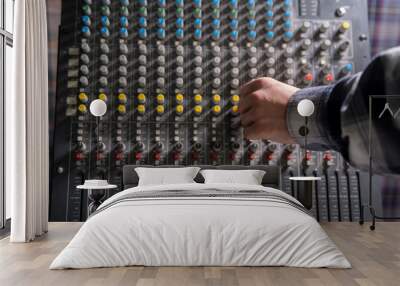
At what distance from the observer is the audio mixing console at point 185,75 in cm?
532

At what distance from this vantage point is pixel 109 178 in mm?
5312

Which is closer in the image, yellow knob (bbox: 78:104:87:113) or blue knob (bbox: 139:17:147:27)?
yellow knob (bbox: 78:104:87:113)

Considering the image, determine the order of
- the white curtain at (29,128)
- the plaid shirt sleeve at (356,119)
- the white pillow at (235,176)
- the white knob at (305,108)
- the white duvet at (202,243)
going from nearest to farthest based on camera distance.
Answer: the white duvet at (202,243), the white curtain at (29,128), the plaid shirt sleeve at (356,119), the white knob at (305,108), the white pillow at (235,176)

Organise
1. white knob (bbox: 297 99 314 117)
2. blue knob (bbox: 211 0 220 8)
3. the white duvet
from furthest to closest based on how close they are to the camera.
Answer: blue knob (bbox: 211 0 220 8)
white knob (bbox: 297 99 314 117)
the white duvet

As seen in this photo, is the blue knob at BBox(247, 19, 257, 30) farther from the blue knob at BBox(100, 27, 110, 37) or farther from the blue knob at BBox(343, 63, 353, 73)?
the blue knob at BBox(100, 27, 110, 37)

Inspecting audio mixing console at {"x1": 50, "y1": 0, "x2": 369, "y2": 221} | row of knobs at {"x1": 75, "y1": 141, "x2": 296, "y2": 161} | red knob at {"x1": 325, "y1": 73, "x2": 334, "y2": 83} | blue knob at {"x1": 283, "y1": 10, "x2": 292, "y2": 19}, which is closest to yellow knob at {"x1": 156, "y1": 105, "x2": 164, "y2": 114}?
audio mixing console at {"x1": 50, "y1": 0, "x2": 369, "y2": 221}

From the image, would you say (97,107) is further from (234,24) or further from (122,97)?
(234,24)

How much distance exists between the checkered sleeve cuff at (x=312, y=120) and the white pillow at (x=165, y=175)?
4.01ft

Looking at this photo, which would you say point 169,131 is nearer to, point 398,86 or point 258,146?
point 258,146

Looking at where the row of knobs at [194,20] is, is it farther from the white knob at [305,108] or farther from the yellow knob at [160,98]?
the white knob at [305,108]

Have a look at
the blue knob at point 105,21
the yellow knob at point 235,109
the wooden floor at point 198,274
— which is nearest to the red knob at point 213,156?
the yellow knob at point 235,109

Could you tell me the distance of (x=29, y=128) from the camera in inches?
168

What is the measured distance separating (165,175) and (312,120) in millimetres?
1666

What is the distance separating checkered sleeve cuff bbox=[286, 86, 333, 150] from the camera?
199 inches
